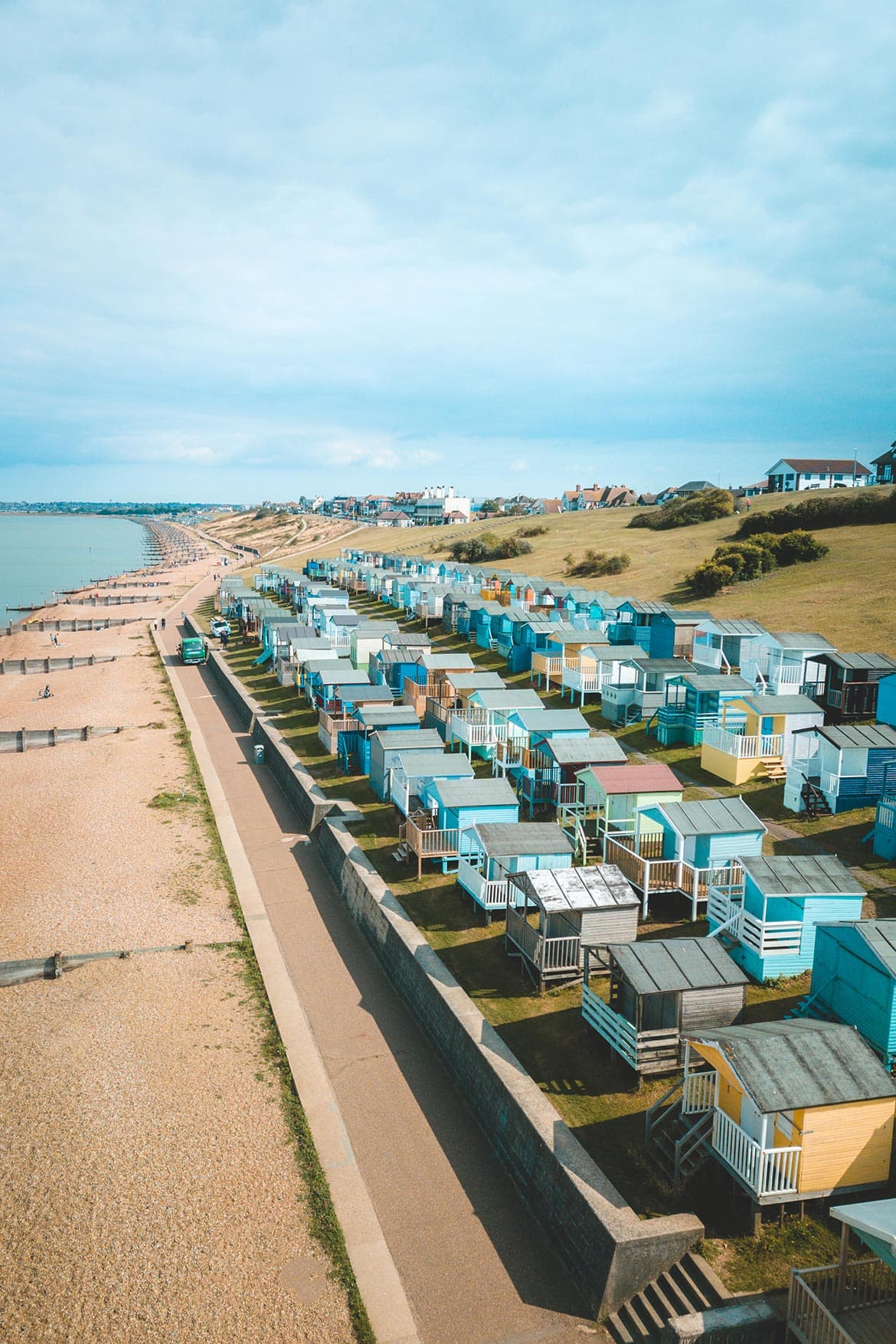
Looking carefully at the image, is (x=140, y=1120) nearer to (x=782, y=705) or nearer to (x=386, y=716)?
(x=386, y=716)

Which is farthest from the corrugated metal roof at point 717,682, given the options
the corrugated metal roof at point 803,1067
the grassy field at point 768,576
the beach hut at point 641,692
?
the corrugated metal roof at point 803,1067

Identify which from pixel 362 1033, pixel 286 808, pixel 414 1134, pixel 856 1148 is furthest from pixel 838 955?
pixel 286 808

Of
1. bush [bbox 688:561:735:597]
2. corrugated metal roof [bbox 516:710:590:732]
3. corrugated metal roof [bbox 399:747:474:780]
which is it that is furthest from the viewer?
bush [bbox 688:561:735:597]

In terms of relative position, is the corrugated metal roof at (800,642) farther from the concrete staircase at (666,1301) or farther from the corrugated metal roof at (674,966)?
the concrete staircase at (666,1301)

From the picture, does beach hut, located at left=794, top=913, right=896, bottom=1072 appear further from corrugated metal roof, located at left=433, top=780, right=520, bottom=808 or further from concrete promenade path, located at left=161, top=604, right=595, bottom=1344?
corrugated metal roof, located at left=433, top=780, right=520, bottom=808

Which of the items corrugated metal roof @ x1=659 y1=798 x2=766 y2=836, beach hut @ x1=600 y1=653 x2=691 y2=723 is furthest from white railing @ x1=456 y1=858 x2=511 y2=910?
beach hut @ x1=600 y1=653 x2=691 y2=723

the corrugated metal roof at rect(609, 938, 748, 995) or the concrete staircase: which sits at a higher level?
the corrugated metal roof at rect(609, 938, 748, 995)
